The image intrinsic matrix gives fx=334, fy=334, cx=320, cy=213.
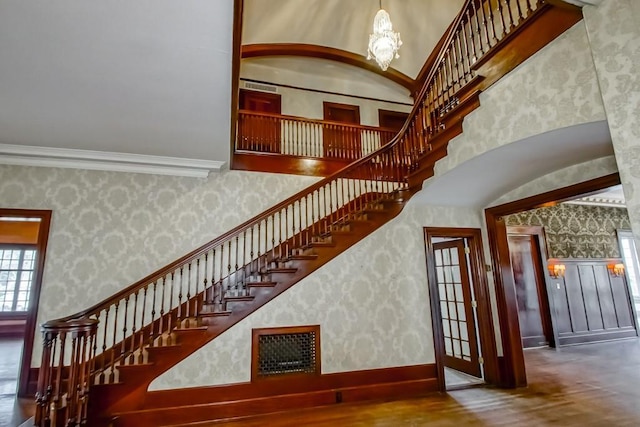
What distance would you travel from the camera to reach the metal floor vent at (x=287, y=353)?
13.0 feet

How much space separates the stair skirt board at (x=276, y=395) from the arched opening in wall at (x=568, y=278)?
322 cm

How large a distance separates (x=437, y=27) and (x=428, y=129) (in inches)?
170

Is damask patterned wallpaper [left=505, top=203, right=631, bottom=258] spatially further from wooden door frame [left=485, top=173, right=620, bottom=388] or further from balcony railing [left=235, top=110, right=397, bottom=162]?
balcony railing [left=235, top=110, right=397, bottom=162]

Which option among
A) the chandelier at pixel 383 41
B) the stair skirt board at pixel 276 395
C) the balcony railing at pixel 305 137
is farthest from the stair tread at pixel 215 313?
the chandelier at pixel 383 41

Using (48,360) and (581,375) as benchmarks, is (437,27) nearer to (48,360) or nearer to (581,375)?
(581,375)

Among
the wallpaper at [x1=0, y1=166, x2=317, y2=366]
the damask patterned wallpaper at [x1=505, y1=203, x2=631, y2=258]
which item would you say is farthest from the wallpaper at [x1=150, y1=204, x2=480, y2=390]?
the damask patterned wallpaper at [x1=505, y1=203, x2=631, y2=258]

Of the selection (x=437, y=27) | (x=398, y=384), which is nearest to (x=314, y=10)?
(x=437, y=27)

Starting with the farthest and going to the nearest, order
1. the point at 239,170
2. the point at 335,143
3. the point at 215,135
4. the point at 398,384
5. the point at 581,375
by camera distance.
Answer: the point at 335,143 < the point at 239,170 < the point at 581,375 < the point at 398,384 < the point at 215,135

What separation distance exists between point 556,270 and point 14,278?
12.9m

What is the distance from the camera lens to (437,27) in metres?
7.33

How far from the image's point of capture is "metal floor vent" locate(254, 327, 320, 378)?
395cm

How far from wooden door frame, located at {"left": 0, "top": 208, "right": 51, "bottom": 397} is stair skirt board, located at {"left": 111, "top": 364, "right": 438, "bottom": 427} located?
1476mm

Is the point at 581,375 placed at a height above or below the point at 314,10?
below

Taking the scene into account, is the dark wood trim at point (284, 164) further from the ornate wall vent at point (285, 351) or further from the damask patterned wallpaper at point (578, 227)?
the damask patterned wallpaper at point (578, 227)
